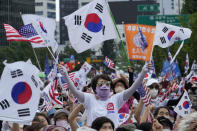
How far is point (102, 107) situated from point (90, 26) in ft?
9.28

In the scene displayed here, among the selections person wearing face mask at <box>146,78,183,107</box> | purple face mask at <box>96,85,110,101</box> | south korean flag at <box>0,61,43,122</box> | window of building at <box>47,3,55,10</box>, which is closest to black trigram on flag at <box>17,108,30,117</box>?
south korean flag at <box>0,61,43,122</box>

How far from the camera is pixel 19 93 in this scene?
621cm

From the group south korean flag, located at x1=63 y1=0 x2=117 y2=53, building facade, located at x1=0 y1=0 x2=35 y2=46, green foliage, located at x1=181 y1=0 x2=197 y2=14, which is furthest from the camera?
building facade, located at x1=0 y1=0 x2=35 y2=46

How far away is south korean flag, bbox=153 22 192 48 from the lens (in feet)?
44.4

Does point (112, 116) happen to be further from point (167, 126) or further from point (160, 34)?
point (160, 34)

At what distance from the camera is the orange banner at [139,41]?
8.59 metres

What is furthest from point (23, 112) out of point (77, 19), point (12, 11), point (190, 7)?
point (12, 11)

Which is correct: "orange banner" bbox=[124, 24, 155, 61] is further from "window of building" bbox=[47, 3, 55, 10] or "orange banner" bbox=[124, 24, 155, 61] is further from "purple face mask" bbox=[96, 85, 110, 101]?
"window of building" bbox=[47, 3, 55, 10]

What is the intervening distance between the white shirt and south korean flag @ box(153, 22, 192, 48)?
243 inches

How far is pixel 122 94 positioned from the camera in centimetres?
741

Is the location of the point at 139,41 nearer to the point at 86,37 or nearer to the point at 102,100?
the point at 86,37

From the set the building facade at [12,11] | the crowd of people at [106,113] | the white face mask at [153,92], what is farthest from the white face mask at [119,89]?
the building facade at [12,11]

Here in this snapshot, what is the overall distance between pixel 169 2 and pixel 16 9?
90.2 metres

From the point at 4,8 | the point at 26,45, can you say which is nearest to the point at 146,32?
the point at 26,45
